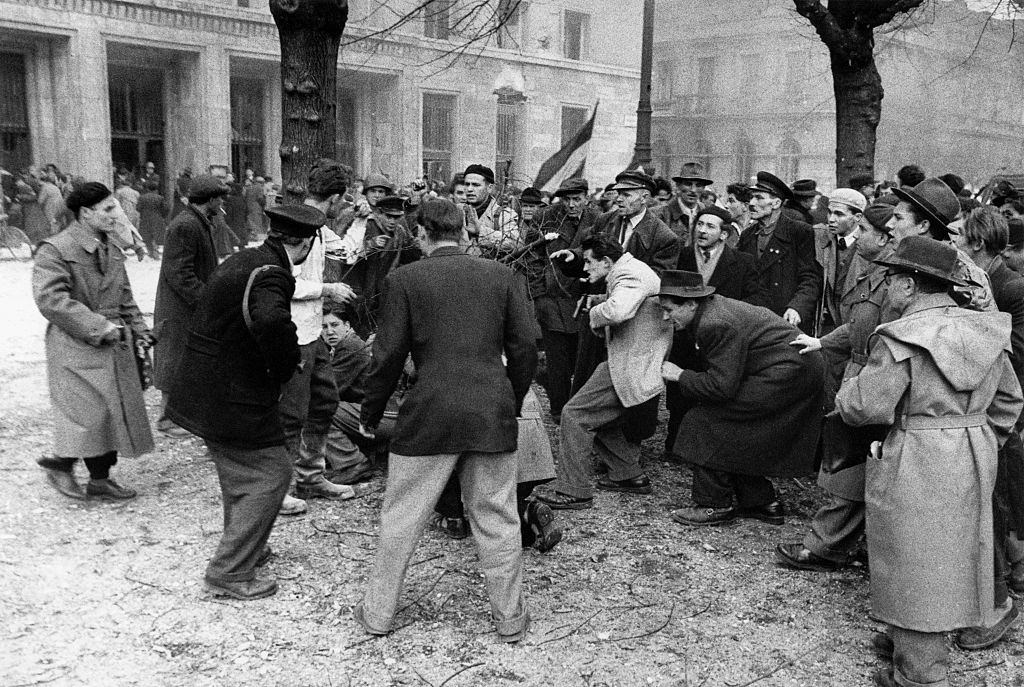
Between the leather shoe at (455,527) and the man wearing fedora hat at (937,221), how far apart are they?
287 centimetres

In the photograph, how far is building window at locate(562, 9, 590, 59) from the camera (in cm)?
3384

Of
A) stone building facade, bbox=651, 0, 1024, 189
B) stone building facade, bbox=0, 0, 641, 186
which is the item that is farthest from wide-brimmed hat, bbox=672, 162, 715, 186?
stone building facade, bbox=651, 0, 1024, 189

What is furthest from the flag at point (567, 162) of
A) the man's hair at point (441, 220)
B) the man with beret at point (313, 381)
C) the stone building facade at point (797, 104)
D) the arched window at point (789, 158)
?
the arched window at point (789, 158)

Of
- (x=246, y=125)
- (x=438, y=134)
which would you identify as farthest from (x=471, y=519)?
(x=438, y=134)

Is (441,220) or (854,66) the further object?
(854,66)

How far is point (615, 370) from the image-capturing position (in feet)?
18.4

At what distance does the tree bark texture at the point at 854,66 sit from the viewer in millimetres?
8406

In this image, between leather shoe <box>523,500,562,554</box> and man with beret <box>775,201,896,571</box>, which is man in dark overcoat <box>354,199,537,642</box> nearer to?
leather shoe <box>523,500,562,554</box>

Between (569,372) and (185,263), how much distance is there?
331 centimetres

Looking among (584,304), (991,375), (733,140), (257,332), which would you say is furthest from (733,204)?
(733,140)

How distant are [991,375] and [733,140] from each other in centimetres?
4352

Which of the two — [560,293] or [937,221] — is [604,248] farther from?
[937,221]

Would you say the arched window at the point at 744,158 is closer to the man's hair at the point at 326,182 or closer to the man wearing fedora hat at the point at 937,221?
the man's hair at the point at 326,182

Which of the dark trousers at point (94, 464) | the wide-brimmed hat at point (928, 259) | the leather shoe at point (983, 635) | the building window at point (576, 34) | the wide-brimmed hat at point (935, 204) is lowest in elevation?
the leather shoe at point (983, 635)
